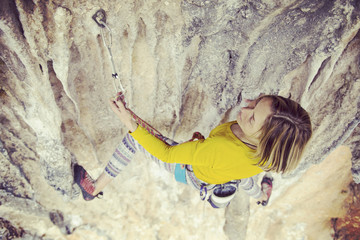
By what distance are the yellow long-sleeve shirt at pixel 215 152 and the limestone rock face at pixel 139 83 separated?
548mm

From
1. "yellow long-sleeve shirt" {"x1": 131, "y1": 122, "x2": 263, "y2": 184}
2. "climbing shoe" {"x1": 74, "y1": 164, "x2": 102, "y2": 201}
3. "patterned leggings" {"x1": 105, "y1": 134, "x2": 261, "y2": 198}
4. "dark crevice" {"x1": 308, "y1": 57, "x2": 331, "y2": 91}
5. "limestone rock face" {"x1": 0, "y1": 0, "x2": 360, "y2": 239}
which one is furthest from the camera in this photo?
"climbing shoe" {"x1": 74, "y1": 164, "x2": 102, "y2": 201}

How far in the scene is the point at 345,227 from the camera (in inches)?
100

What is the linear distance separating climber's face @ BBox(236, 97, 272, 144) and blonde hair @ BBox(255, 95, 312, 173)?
2cm

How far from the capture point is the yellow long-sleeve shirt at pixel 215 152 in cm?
133

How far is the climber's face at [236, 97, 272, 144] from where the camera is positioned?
1.26 meters

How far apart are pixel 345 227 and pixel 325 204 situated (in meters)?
0.27

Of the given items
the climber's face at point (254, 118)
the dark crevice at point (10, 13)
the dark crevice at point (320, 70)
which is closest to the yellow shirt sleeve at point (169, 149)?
the climber's face at point (254, 118)

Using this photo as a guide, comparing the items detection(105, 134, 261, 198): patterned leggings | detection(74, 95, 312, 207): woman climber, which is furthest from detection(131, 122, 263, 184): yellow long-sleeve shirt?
detection(105, 134, 261, 198): patterned leggings

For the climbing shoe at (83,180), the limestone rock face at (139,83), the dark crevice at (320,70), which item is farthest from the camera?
the climbing shoe at (83,180)

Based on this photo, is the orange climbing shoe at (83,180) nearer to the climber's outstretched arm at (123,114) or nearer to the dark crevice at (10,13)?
the climber's outstretched arm at (123,114)

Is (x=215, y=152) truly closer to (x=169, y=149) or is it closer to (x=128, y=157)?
(x=169, y=149)

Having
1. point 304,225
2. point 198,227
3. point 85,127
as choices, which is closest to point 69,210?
point 85,127

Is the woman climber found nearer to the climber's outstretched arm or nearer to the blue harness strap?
the climber's outstretched arm

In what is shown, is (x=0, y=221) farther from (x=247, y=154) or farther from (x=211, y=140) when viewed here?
(x=247, y=154)
